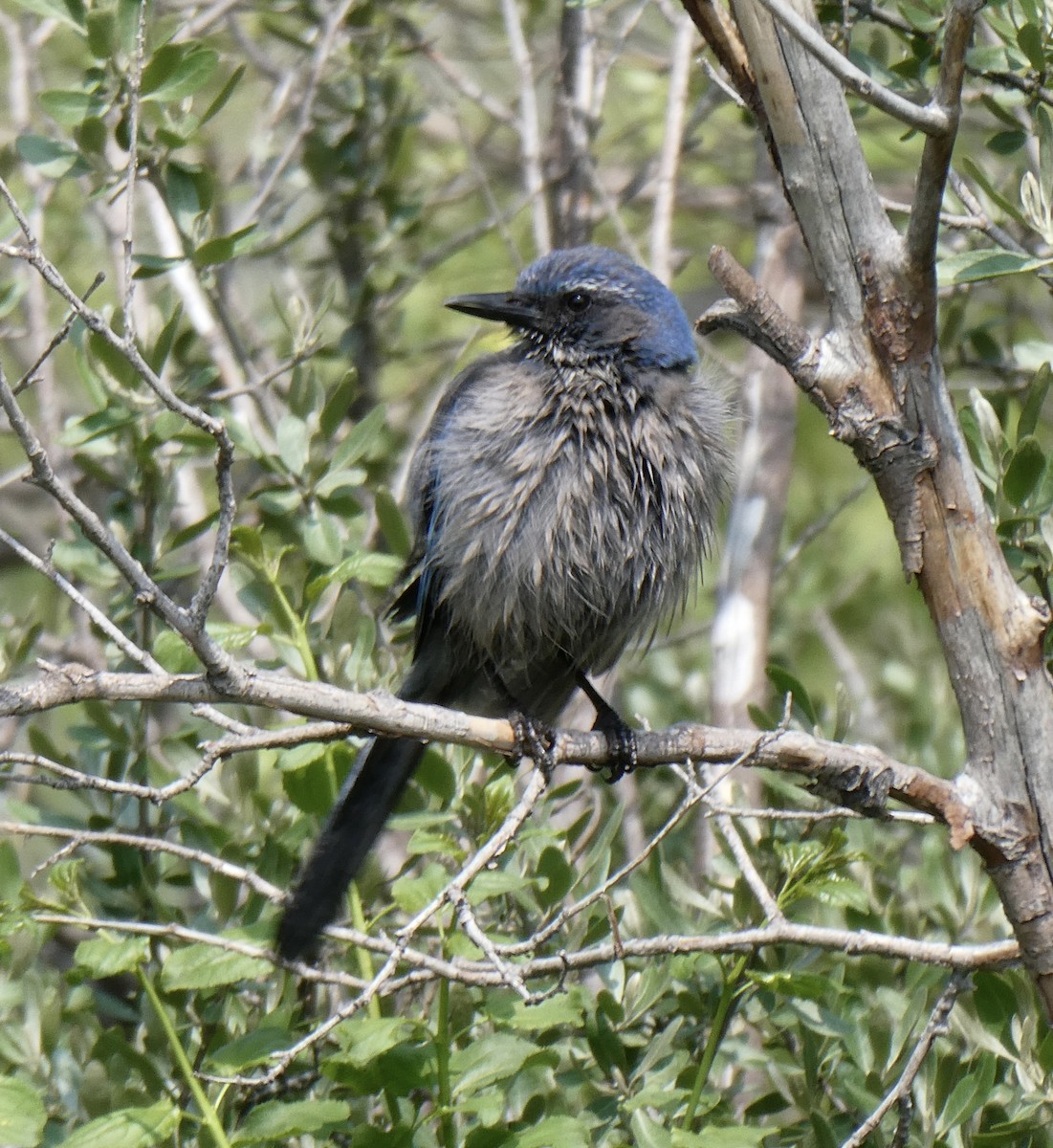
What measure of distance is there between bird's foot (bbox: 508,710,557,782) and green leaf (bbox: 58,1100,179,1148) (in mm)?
1019

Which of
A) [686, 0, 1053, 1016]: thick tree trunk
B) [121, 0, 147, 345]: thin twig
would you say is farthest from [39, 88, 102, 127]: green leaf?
[686, 0, 1053, 1016]: thick tree trunk

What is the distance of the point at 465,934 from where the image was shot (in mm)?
2852

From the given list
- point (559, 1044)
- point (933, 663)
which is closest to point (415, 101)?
point (933, 663)

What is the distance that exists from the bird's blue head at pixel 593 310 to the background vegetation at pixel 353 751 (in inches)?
19.4

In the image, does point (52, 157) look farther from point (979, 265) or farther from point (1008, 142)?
point (1008, 142)

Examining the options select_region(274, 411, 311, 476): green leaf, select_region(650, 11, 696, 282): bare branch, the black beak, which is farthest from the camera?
select_region(650, 11, 696, 282): bare branch

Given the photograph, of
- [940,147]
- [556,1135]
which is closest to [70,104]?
[940,147]

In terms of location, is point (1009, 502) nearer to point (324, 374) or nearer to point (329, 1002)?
point (329, 1002)

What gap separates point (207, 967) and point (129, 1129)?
1.35 ft

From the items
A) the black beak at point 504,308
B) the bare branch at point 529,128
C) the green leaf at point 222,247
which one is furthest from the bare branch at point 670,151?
the green leaf at point 222,247

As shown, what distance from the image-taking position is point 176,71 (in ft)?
12.3

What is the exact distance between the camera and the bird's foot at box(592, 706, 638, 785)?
3.96 m

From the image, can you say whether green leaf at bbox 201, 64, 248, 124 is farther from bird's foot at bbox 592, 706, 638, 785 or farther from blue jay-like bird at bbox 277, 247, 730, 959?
bird's foot at bbox 592, 706, 638, 785

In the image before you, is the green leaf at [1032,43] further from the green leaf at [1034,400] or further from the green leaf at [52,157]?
the green leaf at [52,157]
